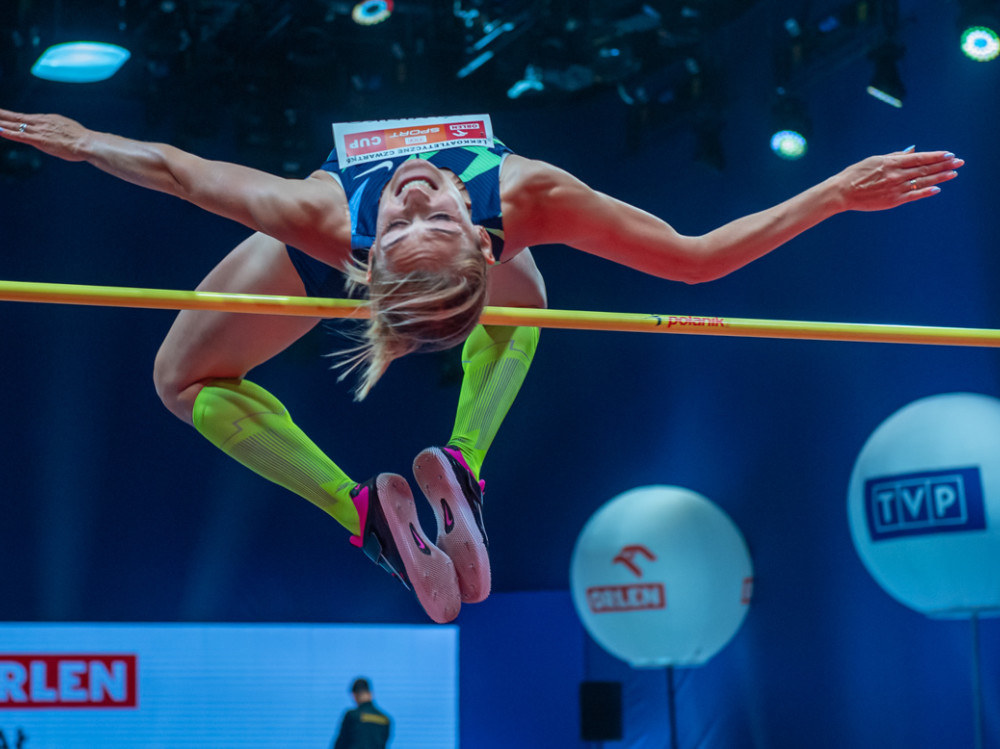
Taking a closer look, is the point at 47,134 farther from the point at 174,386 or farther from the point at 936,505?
the point at 936,505

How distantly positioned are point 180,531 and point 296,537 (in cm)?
63

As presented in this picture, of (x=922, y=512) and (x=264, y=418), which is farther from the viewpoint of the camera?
(x=922, y=512)

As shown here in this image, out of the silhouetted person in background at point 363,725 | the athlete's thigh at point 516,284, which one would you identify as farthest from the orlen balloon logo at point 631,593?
the athlete's thigh at point 516,284

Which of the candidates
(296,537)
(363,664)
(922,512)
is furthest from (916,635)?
(296,537)

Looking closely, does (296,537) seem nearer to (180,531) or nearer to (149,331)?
(180,531)

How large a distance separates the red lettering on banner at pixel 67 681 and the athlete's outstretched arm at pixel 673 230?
163 inches

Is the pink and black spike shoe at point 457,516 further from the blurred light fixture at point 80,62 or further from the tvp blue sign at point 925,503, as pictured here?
the blurred light fixture at point 80,62

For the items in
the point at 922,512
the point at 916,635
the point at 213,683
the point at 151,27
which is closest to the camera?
the point at 922,512

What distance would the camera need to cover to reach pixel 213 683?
5633mm

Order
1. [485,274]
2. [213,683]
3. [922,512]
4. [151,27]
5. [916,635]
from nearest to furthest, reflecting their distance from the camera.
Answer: [485,274]
[922,512]
[916,635]
[151,27]
[213,683]

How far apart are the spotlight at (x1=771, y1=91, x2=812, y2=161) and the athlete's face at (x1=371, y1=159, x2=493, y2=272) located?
10.3ft

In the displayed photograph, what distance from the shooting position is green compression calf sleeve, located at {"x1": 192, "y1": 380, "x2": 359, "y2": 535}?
8.14 ft

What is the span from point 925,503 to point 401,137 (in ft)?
7.22

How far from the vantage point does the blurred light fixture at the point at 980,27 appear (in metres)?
4.05
